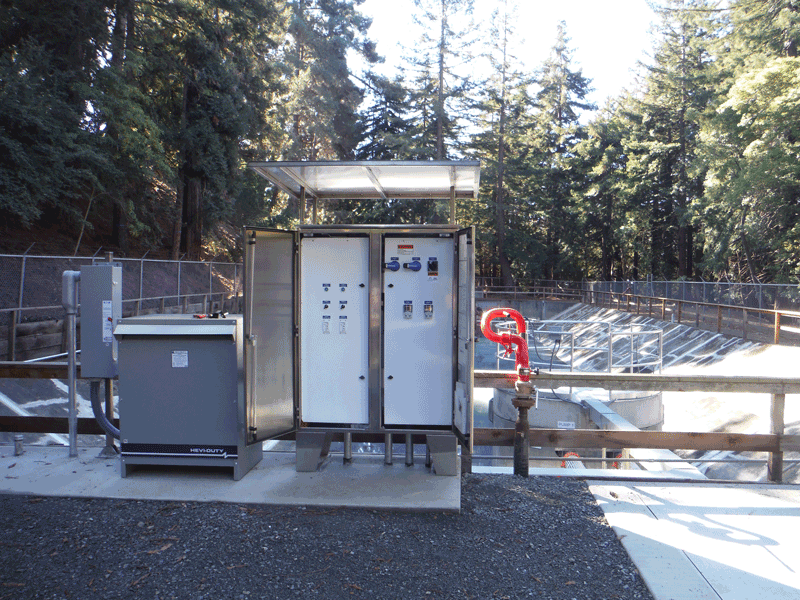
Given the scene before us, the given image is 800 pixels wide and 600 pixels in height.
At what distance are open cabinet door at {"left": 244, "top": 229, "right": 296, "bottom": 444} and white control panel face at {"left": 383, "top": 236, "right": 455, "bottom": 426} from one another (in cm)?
84

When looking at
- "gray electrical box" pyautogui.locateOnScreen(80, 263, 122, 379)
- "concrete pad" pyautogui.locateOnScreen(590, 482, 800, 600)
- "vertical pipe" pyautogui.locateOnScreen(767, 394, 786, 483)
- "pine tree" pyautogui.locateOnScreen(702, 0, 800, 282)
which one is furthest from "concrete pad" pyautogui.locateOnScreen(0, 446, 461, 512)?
"pine tree" pyautogui.locateOnScreen(702, 0, 800, 282)

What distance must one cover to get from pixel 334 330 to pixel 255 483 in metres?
1.42

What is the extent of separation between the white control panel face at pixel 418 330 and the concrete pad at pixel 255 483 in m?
0.55

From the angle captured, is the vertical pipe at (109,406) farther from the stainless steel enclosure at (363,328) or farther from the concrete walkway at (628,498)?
the stainless steel enclosure at (363,328)

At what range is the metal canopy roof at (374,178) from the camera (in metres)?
4.66

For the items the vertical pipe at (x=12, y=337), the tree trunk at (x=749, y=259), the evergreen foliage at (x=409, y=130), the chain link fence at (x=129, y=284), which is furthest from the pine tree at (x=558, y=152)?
the vertical pipe at (x=12, y=337)

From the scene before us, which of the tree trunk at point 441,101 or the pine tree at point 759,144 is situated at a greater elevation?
the tree trunk at point 441,101

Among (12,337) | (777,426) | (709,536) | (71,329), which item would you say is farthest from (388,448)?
(12,337)

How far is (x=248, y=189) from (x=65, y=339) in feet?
55.0

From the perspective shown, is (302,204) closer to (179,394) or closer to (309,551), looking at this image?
(179,394)

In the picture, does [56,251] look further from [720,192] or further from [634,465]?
[720,192]

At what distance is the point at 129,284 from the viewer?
1725 centimetres

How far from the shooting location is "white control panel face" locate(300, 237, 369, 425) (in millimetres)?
5098

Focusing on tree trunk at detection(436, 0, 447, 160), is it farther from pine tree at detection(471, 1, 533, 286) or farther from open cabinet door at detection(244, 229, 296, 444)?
open cabinet door at detection(244, 229, 296, 444)
